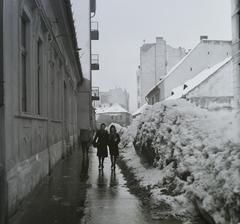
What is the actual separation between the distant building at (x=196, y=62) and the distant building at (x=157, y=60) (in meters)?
19.2

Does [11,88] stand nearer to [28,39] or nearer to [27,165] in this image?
[27,165]

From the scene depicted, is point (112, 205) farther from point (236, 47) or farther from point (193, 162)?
point (236, 47)

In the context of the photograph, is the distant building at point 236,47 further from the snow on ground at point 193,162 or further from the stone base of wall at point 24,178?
the stone base of wall at point 24,178

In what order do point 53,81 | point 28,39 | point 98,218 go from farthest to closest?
1. point 53,81
2. point 28,39
3. point 98,218

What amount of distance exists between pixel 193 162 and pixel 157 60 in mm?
53594

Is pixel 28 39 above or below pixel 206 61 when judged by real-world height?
below

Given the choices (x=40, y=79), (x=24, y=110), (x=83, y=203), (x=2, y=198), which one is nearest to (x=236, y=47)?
(x=40, y=79)

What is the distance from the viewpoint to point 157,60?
5766 centimetres

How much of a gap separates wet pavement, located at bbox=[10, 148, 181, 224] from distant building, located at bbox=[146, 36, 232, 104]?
2932 cm

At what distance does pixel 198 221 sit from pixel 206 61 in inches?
1351

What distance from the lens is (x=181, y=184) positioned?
18.4ft

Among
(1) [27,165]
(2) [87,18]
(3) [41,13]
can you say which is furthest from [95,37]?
(1) [27,165]

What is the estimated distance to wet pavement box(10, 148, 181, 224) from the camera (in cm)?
497

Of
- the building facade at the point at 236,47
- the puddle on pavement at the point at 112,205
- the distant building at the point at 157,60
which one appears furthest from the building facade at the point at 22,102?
the distant building at the point at 157,60
